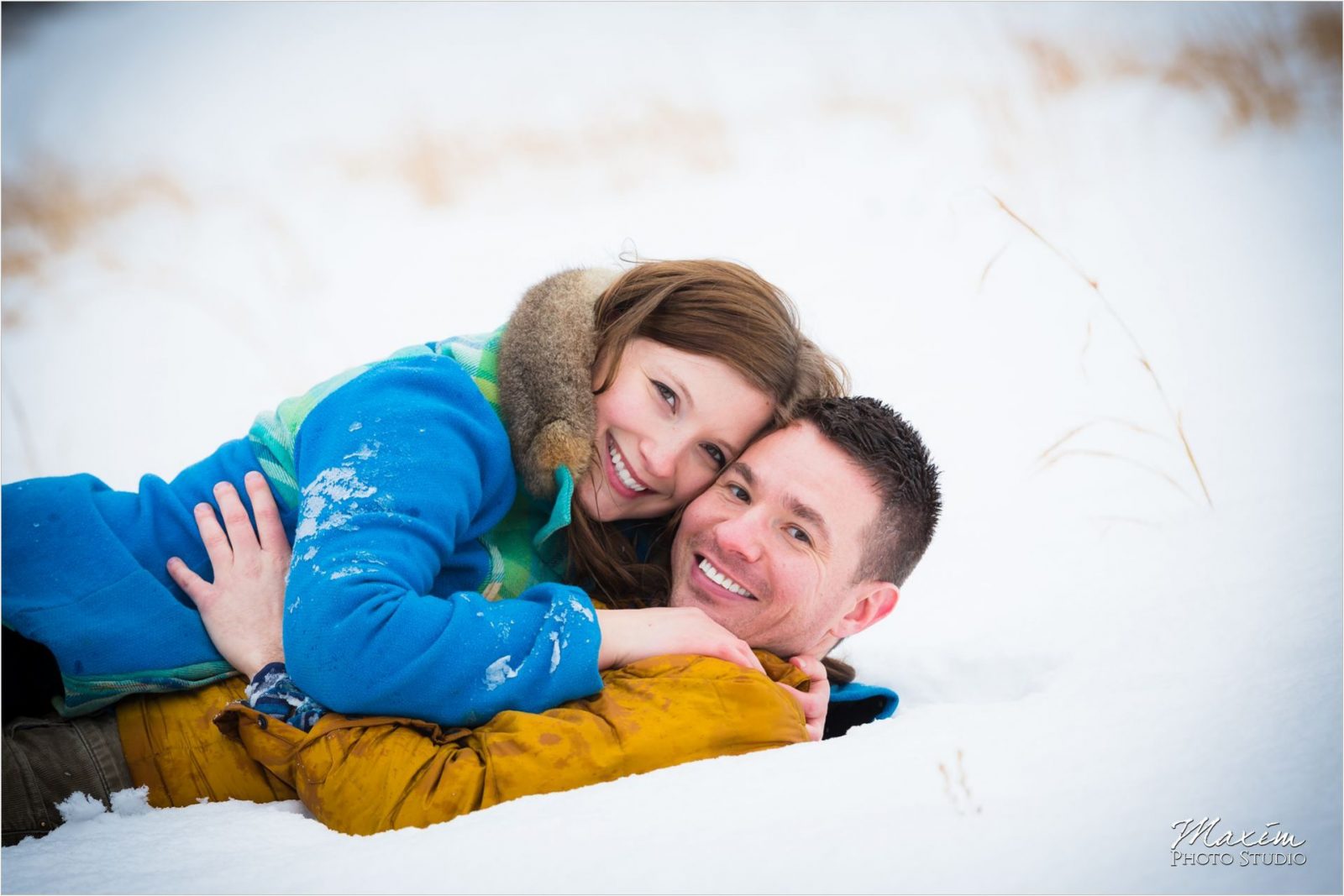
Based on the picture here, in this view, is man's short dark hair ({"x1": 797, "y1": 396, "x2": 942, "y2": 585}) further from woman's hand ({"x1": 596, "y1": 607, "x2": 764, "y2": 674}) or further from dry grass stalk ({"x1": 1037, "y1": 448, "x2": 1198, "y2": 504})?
dry grass stalk ({"x1": 1037, "y1": 448, "x2": 1198, "y2": 504})

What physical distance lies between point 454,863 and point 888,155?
14.4 feet

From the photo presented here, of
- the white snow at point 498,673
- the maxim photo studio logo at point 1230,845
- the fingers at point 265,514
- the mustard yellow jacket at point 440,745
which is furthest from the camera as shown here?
the fingers at point 265,514

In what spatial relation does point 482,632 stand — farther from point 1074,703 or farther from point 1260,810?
point 1260,810

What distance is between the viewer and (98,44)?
4461mm

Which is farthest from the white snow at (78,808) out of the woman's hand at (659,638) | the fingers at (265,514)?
the woman's hand at (659,638)

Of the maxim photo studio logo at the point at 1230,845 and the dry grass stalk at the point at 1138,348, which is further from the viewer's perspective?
the dry grass stalk at the point at 1138,348

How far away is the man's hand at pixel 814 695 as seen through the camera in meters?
2.14

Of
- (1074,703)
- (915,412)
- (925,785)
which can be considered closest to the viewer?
(925,785)

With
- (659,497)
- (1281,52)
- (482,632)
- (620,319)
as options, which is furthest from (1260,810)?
(1281,52)

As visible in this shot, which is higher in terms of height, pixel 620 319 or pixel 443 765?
pixel 620 319

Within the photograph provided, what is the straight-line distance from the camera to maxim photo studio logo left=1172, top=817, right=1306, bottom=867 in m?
1.34

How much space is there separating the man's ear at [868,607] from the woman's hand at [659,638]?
41cm

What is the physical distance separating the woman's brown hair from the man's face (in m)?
0.12

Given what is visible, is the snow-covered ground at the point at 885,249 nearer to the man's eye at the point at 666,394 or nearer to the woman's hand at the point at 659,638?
the woman's hand at the point at 659,638
